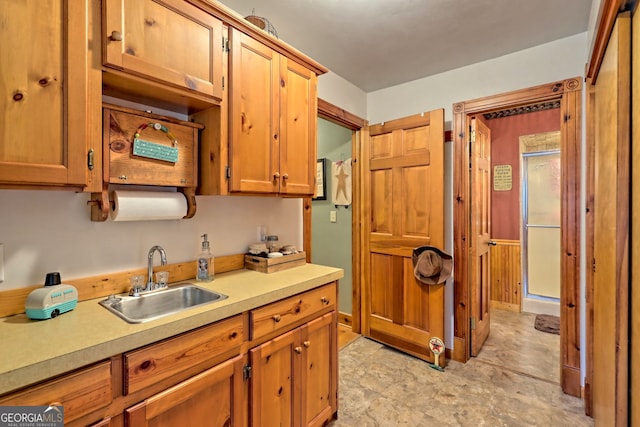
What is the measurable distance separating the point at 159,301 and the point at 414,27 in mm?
2236

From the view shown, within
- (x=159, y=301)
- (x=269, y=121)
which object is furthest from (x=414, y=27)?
(x=159, y=301)

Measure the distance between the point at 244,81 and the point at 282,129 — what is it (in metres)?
0.32

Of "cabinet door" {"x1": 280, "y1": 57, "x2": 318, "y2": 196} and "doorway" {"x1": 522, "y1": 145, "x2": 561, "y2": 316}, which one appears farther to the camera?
"doorway" {"x1": 522, "y1": 145, "x2": 561, "y2": 316}

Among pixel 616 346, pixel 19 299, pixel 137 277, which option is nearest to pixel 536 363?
pixel 616 346

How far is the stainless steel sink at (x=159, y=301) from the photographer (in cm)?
129

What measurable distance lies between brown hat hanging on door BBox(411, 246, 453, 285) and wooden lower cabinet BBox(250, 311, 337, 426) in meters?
1.04

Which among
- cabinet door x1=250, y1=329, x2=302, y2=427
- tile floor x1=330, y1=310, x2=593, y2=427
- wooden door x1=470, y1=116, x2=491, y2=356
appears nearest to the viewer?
cabinet door x1=250, y1=329, x2=302, y2=427

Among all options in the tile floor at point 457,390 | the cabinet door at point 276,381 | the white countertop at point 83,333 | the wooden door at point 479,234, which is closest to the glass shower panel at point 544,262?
the tile floor at point 457,390

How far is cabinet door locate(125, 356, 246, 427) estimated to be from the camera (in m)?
1.02

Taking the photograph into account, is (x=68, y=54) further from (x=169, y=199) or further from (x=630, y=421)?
(x=630, y=421)

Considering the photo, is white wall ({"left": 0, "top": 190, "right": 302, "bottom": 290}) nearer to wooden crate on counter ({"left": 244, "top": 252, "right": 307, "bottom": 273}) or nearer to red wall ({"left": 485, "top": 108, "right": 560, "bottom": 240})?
wooden crate on counter ({"left": 244, "top": 252, "right": 307, "bottom": 273})

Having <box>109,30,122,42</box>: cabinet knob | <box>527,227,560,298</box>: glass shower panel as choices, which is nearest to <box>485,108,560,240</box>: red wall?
<box>527,227,560,298</box>: glass shower panel

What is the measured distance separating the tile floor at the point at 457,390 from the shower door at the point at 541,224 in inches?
43.0

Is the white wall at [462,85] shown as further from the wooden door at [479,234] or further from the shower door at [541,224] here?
the shower door at [541,224]
